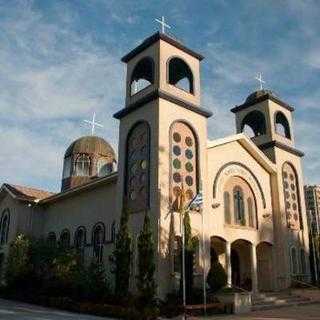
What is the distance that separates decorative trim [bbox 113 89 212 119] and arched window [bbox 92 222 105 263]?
742cm

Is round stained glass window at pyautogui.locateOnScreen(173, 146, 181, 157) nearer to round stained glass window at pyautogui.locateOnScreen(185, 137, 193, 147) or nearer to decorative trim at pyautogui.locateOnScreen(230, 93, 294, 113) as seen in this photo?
round stained glass window at pyautogui.locateOnScreen(185, 137, 193, 147)

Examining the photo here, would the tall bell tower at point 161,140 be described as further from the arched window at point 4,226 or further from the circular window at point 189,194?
the arched window at point 4,226

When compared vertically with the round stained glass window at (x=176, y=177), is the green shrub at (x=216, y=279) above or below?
below

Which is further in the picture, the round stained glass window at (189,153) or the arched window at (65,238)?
the arched window at (65,238)

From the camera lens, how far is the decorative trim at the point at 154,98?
25.3 meters

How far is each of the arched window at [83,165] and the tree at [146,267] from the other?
19.7 metres

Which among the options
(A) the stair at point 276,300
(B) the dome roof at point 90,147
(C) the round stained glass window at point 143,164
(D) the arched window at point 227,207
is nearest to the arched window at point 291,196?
(D) the arched window at point 227,207

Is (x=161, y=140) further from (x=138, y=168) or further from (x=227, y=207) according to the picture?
(x=227, y=207)

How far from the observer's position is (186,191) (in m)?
24.7

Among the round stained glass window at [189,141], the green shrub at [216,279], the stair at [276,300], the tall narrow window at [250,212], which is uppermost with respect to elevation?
the round stained glass window at [189,141]

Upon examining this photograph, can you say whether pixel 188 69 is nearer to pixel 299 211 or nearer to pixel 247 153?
pixel 247 153

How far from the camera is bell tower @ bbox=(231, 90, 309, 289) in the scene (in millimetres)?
30000

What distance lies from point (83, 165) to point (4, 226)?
27.9 feet

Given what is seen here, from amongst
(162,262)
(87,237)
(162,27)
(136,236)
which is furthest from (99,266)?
(162,27)
